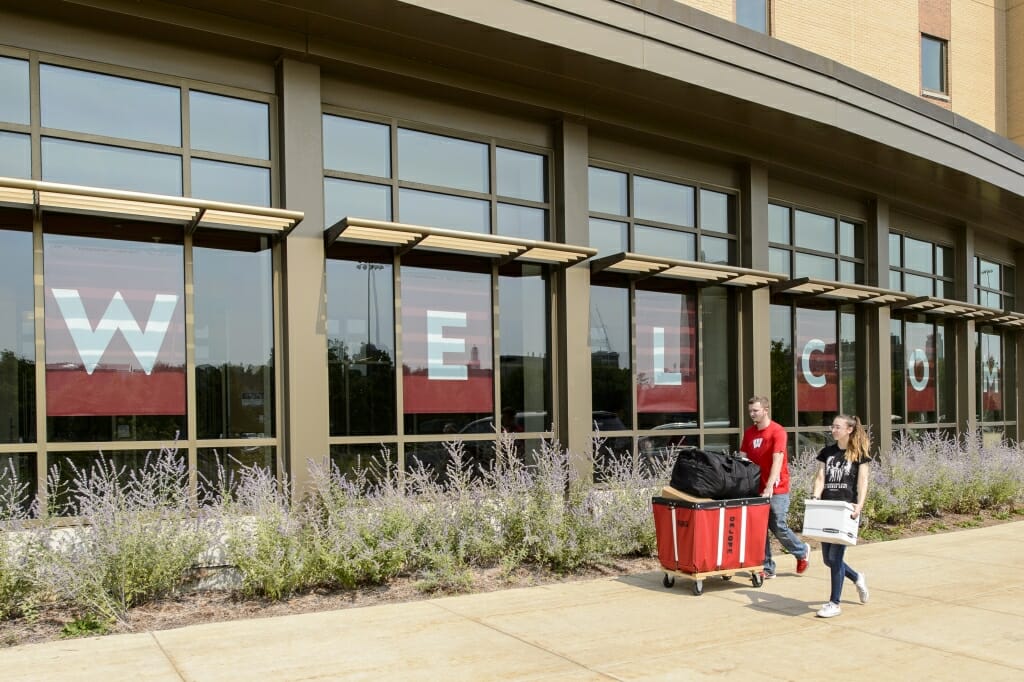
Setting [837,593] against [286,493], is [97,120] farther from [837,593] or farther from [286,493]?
[837,593]

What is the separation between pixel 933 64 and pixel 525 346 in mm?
12525

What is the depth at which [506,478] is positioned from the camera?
1009cm

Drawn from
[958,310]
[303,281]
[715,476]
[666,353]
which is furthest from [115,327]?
[958,310]

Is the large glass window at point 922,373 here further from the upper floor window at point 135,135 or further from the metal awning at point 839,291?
the upper floor window at point 135,135

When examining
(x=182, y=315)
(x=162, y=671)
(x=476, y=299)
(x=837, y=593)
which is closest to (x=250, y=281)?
(x=182, y=315)

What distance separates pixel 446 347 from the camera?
37.7 feet

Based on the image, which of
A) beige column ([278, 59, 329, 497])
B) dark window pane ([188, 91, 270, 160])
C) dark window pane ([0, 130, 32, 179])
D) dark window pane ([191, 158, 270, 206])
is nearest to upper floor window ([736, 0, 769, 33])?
beige column ([278, 59, 329, 497])

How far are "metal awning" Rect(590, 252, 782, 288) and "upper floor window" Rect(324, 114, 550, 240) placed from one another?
110cm

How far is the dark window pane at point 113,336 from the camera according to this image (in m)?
8.98

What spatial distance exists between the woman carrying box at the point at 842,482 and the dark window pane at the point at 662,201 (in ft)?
21.2

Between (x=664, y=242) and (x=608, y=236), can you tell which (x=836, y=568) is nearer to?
(x=608, y=236)

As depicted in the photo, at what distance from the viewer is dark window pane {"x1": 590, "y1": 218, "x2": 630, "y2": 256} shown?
13.1 meters

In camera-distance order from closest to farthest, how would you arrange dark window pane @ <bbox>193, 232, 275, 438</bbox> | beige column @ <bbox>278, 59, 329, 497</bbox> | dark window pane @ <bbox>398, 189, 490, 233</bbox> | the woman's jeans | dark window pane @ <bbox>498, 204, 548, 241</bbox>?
the woman's jeans, dark window pane @ <bbox>193, 232, 275, 438</bbox>, beige column @ <bbox>278, 59, 329, 497</bbox>, dark window pane @ <bbox>398, 189, 490, 233</bbox>, dark window pane @ <bbox>498, 204, 548, 241</bbox>

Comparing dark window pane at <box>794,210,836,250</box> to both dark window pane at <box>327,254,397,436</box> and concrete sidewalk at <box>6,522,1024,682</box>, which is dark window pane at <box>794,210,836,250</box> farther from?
dark window pane at <box>327,254,397,436</box>
